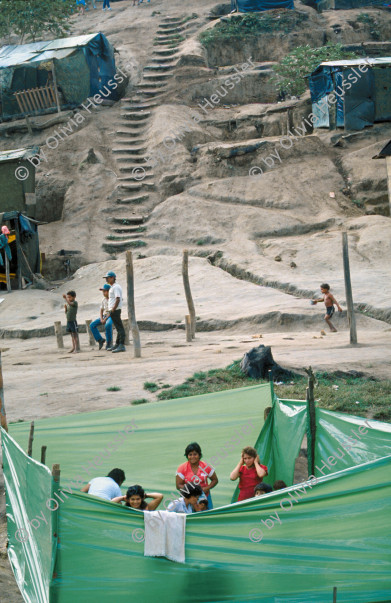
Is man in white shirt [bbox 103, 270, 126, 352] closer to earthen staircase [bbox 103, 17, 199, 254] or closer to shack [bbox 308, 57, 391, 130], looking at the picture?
earthen staircase [bbox 103, 17, 199, 254]

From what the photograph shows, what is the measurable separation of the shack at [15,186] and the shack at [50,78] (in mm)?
6611

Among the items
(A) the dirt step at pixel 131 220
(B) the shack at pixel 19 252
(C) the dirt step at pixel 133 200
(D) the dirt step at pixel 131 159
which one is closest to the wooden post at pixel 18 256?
(B) the shack at pixel 19 252

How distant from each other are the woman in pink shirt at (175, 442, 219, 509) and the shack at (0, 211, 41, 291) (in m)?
15.7

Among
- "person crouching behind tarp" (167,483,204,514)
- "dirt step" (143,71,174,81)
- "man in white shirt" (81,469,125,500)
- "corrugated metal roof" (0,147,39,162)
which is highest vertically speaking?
"dirt step" (143,71,174,81)

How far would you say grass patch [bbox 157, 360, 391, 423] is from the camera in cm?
1011

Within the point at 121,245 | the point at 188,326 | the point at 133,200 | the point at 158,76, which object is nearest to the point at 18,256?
the point at 121,245

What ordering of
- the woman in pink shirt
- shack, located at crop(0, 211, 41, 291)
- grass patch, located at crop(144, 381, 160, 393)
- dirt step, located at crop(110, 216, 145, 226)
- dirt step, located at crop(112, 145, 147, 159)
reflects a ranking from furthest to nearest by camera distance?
dirt step, located at crop(112, 145, 147, 159), dirt step, located at crop(110, 216, 145, 226), shack, located at crop(0, 211, 41, 291), grass patch, located at crop(144, 381, 160, 393), the woman in pink shirt

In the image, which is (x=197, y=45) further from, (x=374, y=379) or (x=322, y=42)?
(x=374, y=379)

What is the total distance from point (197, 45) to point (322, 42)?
548 centimetres

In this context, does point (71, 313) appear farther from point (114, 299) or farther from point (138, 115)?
point (138, 115)

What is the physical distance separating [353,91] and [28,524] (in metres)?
22.8

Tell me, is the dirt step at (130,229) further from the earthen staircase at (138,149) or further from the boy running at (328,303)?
the boy running at (328,303)

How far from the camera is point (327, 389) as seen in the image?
35.2ft

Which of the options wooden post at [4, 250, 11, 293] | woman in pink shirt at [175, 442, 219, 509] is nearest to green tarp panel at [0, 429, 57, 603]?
woman in pink shirt at [175, 442, 219, 509]
